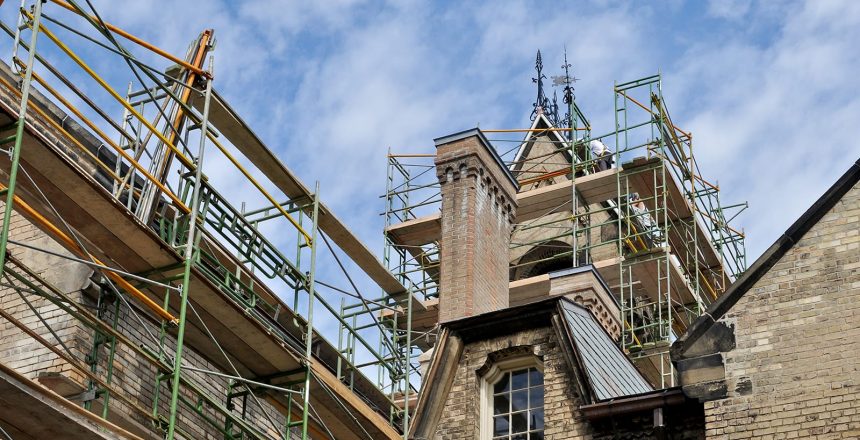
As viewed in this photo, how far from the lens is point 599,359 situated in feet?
70.2

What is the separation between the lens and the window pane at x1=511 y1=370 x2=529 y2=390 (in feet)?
69.9

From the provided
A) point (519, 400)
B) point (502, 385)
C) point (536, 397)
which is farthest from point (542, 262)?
point (536, 397)

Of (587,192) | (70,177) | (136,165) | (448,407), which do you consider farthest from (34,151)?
(587,192)

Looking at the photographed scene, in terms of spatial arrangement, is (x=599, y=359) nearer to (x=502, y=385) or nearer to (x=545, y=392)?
(x=545, y=392)

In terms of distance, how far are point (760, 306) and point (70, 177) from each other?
8.38m

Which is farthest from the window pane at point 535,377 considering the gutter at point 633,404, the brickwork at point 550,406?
the gutter at point 633,404

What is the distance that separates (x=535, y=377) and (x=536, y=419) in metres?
0.80

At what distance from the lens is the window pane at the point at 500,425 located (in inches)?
824

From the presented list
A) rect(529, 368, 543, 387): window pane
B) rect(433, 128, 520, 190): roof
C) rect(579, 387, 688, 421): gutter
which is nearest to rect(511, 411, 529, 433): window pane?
rect(529, 368, 543, 387): window pane

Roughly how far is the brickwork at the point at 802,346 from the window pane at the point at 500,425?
11.2 feet

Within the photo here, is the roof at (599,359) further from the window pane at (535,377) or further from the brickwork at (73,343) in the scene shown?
the brickwork at (73,343)

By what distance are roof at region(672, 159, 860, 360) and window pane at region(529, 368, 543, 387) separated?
2757 millimetres

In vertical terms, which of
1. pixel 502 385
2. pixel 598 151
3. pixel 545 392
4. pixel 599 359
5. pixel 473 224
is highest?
pixel 598 151

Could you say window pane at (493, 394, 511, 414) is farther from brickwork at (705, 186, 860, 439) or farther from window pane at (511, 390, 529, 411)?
brickwork at (705, 186, 860, 439)
